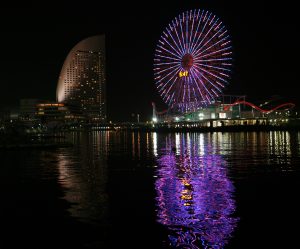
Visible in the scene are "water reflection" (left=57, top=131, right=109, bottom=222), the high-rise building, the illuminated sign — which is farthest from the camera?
the high-rise building

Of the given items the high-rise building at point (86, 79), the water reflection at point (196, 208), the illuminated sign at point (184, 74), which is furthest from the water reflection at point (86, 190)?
the high-rise building at point (86, 79)

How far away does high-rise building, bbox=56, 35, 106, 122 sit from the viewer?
16412 centimetres

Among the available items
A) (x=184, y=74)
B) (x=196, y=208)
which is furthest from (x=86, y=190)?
(x=184, y=74)

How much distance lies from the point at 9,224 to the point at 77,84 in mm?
160911

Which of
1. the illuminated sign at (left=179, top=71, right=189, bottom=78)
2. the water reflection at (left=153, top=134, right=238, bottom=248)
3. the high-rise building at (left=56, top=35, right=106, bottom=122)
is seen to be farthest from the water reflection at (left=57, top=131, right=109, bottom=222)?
the high-rise building at (left=56, top=35, right=106, bottom=122)

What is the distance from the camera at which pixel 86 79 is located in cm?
17162

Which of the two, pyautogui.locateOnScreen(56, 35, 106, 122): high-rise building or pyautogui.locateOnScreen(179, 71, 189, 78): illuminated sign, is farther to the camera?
pyautogui.locateOnScreen(56, 35, 106, 122): high-rise building

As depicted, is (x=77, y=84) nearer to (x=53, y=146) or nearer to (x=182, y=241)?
(x=53, y=146)

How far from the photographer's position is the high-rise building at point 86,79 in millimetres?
164125

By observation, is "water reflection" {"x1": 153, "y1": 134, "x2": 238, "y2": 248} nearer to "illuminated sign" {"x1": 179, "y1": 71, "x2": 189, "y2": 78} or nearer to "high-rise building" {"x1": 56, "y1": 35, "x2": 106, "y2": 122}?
"illuminated sign" {"x1": 179, "y1": 71, "x2": 189, "y2": 78}

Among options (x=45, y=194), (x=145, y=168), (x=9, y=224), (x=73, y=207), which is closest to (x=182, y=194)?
(x=73, y=207)

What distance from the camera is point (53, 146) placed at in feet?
124

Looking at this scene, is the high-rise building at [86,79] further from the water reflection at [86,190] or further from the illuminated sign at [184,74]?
the water reflection at [86,190]

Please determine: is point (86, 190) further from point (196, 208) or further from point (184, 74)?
point (184, 74)
